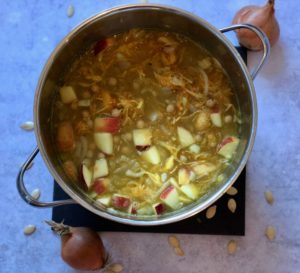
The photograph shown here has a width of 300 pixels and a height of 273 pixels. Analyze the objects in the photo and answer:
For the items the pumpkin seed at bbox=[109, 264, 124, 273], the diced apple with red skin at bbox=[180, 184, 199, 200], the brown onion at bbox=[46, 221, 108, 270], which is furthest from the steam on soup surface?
the pumpkin seed at bbox=[109, 264, 124, 273]

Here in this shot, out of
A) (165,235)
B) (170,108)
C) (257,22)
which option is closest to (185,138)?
(170,108)

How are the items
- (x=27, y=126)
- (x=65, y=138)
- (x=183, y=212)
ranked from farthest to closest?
(x=27, y=126), (x=65, y=138), (x=183, y=212)

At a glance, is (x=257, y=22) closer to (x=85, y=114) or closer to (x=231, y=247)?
(x=85, y=114)

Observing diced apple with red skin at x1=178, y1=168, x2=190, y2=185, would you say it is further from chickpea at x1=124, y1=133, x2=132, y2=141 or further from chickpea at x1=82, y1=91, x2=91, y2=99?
chickpea at x1=82, y1=91, x2=91, y2=99

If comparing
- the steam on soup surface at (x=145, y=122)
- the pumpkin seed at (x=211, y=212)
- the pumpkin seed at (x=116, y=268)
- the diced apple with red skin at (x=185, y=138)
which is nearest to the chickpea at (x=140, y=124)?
the steam on soup surface at (x=145, y=122)

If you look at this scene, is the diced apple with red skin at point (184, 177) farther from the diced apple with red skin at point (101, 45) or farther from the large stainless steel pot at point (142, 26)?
the diced apple with red skin at point (101, 45)
